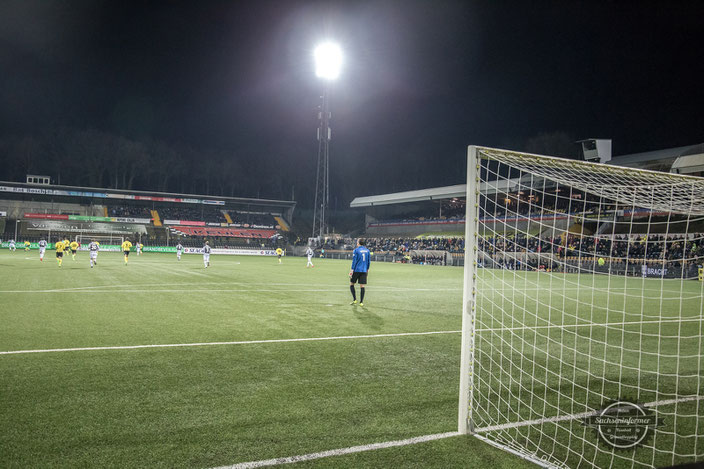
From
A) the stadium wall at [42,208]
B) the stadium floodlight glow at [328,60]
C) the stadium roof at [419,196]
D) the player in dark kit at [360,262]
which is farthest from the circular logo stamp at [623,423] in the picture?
the stadium wall at [42,208]

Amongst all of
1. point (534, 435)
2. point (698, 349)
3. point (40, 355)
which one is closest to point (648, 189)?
point (698, 349)

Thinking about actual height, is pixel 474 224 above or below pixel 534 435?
above

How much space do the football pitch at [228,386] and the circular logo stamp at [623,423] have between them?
364 mm

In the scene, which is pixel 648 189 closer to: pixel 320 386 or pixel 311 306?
pixel 320 386

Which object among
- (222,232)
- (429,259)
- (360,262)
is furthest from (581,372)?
(222,232)

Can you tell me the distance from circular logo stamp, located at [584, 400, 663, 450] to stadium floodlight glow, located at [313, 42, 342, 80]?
28669mm

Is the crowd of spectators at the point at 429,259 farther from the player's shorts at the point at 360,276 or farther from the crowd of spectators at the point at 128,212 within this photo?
the crowd of spectators at the point at 128,212

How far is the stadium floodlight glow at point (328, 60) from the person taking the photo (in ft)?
96.2

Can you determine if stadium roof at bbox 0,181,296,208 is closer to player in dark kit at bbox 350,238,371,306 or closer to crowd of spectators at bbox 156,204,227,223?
crowd of spectators at bbox 156,204,227,223

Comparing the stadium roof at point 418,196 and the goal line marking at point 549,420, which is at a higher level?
the stadium roof at point 418,196

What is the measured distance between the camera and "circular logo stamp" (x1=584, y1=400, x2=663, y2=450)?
12.4ft

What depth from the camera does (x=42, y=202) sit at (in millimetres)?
59750

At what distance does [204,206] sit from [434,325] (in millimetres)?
65033

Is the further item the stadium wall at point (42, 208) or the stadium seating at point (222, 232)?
the stadium seating at point (222, 232)
